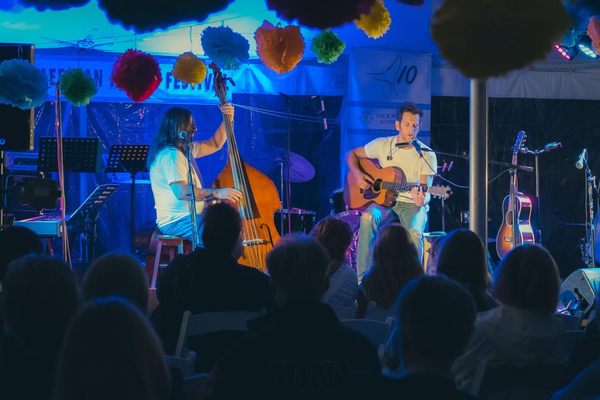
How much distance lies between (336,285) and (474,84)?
2102 millimetres

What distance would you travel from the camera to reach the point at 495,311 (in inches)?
116

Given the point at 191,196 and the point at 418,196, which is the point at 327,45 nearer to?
the point at 191,196

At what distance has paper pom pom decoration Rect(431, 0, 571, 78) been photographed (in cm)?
254

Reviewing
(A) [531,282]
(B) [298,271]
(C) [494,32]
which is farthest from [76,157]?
(C) [494,32]

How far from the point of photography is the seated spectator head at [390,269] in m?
3.96

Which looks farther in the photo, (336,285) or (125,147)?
(125,147)

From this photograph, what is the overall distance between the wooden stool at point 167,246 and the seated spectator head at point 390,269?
329 cm

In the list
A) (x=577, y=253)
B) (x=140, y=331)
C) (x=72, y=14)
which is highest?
(x=72, y=14)

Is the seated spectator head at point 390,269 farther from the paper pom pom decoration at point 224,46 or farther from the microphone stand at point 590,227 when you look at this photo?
the microphone stand at point 590,227

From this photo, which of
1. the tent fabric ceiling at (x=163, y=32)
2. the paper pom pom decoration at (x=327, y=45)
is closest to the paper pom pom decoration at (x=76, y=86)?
the paper pom pom decoration at (x=327, y=45)

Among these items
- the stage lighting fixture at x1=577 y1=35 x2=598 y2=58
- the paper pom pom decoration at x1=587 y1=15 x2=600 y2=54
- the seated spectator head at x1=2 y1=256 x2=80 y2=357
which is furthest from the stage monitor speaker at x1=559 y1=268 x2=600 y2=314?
the seated spectator head at x1=2 y1=256 x2=80 y2=357

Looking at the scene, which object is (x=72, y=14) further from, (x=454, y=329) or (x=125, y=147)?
(x=454, y=329)

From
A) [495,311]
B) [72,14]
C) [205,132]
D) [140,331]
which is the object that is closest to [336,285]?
[495,311]

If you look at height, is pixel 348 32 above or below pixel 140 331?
above
